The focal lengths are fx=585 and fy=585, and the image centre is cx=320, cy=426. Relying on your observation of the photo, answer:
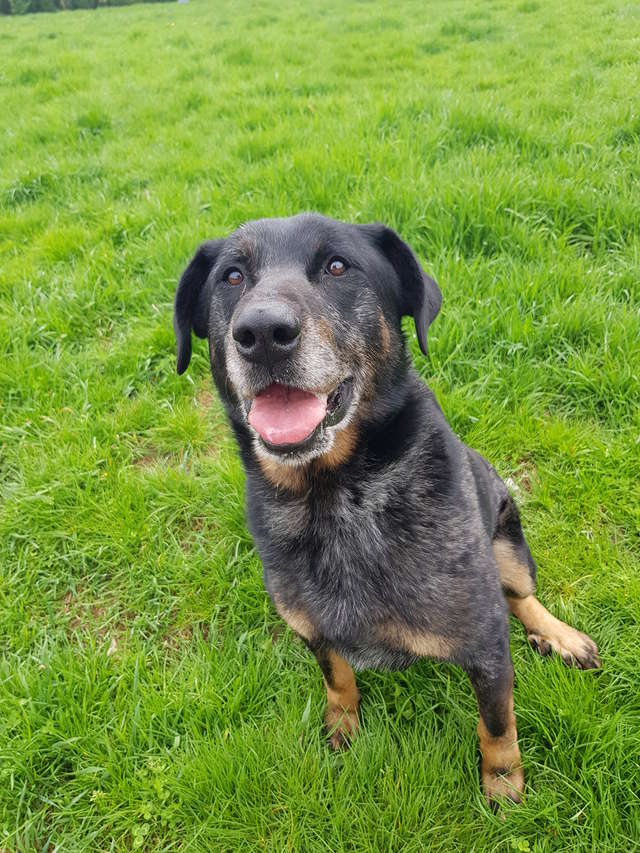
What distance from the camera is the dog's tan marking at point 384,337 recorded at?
212 cm

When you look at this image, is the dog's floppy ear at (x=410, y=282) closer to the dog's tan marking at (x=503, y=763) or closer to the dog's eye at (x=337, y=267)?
the dog's eye at (x=337, y=267)

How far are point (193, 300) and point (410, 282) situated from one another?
95cm

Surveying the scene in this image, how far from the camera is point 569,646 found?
90.7 inches

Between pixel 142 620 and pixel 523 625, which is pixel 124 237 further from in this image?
pixel 523 625

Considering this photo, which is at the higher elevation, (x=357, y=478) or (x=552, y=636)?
(x=357, y=478)

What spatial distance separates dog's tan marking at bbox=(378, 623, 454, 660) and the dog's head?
0.64 meters

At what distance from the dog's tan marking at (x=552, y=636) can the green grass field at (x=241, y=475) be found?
0.07 m

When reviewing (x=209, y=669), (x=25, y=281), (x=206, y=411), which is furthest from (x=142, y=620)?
(x=25, y=281)

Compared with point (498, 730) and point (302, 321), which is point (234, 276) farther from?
point (498, 730)

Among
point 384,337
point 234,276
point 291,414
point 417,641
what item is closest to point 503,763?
point 417,641

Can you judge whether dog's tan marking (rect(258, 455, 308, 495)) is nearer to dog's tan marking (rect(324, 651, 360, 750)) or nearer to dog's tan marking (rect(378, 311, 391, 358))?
dog's tan marking (rect(378, 311, 391, 358))

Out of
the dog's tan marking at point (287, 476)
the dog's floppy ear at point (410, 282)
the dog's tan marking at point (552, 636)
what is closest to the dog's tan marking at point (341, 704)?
the dog's tan marking at point (287, 476)

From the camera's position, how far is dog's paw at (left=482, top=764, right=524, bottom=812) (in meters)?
1.98

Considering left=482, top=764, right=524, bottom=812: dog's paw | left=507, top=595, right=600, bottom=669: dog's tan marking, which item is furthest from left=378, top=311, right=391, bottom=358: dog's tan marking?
left=482, top=764, right=524, bottom=812: dog's paw
